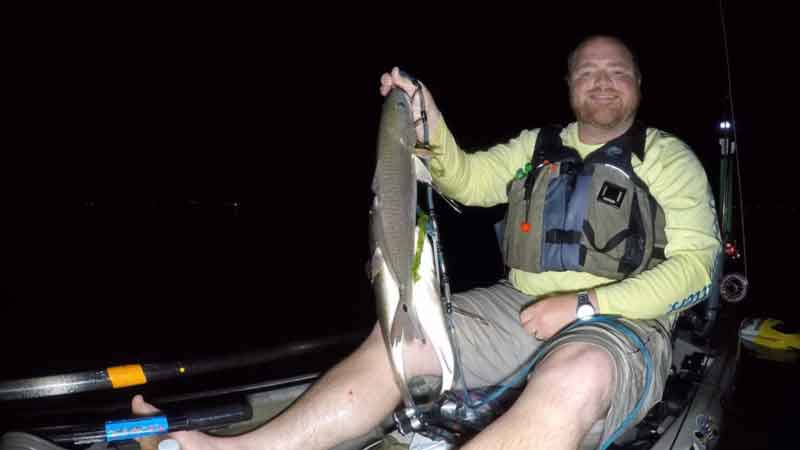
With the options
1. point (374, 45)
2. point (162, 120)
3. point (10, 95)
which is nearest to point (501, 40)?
point (374, 45)

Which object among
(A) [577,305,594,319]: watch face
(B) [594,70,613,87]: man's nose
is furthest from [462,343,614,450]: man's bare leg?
(B) [594,70,613,87]: man's nose

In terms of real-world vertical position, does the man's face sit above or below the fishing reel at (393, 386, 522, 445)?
above

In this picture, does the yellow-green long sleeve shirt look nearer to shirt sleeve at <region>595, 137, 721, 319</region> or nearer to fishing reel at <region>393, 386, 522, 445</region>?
shirt sleeve at <region>595, 137, 721, 319</region>

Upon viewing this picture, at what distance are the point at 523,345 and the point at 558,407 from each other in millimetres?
844

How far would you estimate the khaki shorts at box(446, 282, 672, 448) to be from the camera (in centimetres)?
214

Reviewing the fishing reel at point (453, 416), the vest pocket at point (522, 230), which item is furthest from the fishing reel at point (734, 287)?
the fishing reel at point (453, 416)

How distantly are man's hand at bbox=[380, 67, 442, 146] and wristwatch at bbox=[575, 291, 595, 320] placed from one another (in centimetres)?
96

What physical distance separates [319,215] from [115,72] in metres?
49.4

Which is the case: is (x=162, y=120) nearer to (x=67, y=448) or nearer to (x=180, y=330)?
(x=180, y=330)

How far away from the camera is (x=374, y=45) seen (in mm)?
68938

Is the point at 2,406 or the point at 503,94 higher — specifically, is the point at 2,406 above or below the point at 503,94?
below

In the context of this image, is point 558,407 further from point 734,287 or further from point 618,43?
point 734,287

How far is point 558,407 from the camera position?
190cm

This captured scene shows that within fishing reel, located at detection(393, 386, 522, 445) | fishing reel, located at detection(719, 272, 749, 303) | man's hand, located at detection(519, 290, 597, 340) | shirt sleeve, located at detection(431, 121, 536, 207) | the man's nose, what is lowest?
fishing reel, located at detection(393, 386, 522, 445)
